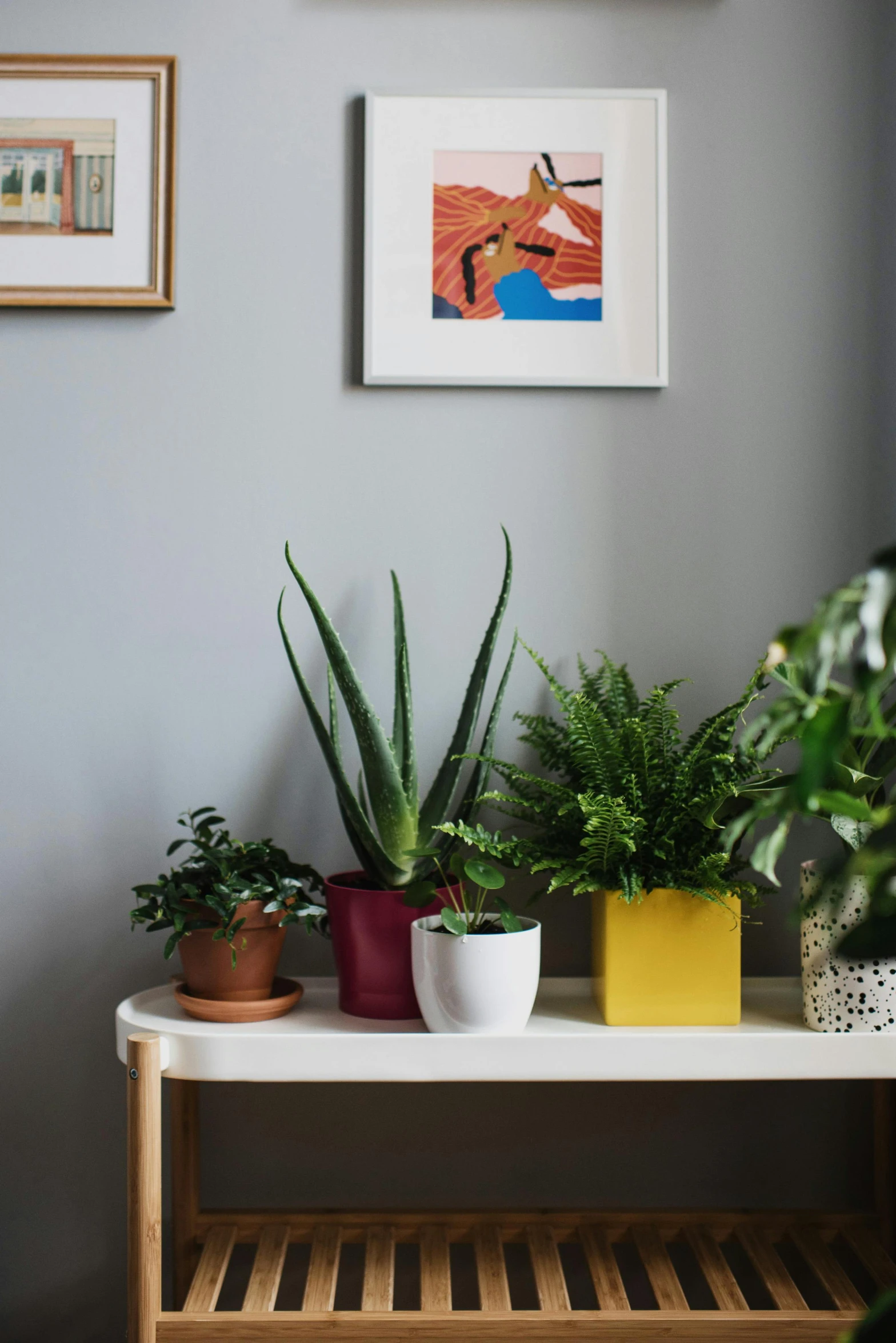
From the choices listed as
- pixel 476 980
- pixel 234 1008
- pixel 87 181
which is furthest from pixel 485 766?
pixel 87 181

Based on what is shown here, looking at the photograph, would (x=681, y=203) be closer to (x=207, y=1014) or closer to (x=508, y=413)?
(x=508, y=413)

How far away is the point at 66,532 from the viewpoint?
111cm

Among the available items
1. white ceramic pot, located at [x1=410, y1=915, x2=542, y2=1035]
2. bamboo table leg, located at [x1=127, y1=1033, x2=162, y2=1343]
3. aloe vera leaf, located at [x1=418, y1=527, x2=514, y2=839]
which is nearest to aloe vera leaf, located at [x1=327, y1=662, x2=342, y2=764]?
aloe vera leaf, located at [x1=418, y1=527, x2=514, y2=839]

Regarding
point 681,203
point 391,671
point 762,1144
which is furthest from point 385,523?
point 762,1144

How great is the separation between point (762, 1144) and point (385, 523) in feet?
2.71

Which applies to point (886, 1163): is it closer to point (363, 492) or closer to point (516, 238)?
point (363, 492)

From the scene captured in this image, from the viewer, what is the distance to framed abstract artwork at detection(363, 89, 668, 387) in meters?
1.10

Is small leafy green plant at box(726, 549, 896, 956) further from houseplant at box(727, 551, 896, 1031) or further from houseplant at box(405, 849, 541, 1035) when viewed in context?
houseplant at box(405, 849, 541, 1035)

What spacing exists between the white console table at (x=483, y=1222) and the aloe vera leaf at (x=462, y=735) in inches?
8.0

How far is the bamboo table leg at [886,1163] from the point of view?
103 centimetres

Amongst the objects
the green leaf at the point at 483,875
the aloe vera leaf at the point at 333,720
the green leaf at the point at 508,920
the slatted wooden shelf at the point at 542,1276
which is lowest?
the slatted wooden shelf at the point at 542,1276

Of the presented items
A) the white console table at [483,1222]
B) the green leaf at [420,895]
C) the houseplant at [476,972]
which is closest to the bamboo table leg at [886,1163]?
the white console table at [483,1222]

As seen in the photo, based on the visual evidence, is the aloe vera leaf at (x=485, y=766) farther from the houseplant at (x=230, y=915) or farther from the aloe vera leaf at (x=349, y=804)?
the houseplant at (x=230, y=915)

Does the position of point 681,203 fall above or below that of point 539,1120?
above
